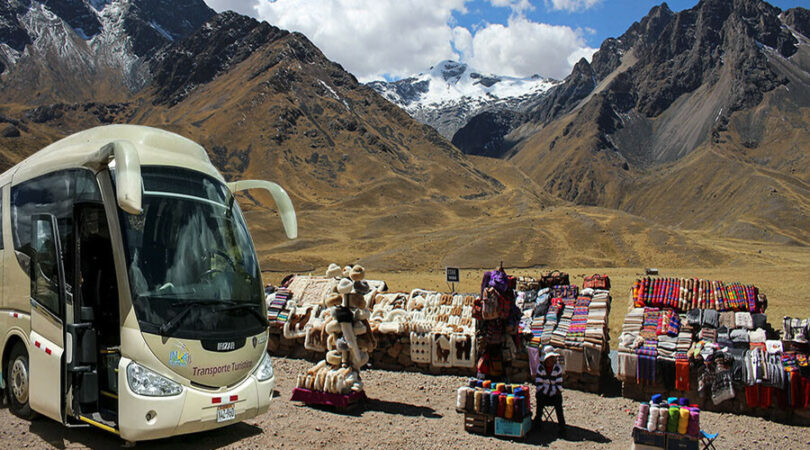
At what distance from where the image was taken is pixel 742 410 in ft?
33.0

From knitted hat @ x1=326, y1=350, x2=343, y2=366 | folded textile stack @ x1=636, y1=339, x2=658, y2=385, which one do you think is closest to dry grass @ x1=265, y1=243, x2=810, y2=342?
folded textile stack @ x1=636, y1=339, x2=658, y2=385

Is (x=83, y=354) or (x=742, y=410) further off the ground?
(x=83, y=354)

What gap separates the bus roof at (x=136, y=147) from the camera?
7859mm

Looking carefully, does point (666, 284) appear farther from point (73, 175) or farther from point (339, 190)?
point (339, 190)

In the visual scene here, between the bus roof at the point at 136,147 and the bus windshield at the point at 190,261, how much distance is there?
0.18 meters

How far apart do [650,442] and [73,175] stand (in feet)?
24.8

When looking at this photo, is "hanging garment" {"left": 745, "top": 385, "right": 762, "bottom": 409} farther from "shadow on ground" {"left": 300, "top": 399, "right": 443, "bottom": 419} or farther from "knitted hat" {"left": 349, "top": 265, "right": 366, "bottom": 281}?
"knitted hat" {"left": 349, "top": 265, "right": 366, "bottom": 281}

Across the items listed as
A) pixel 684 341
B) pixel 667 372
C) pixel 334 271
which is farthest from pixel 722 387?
pixel 334 271

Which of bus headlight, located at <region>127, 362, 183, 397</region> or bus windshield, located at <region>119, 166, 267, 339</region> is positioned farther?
bus windshield, located at <region>119, 166, 267, 339</region>

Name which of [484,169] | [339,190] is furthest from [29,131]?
[484,169]

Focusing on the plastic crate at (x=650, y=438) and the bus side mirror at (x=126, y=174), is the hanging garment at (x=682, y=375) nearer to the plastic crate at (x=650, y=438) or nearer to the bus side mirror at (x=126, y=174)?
the plastic crate at (x=650, y=438)

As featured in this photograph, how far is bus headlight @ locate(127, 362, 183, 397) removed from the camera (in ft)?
22.7

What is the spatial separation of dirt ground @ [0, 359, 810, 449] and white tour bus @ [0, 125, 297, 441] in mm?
576

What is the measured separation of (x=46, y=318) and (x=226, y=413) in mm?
2493
